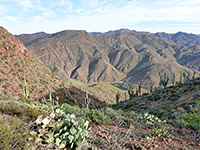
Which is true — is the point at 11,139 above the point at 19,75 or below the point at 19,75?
above

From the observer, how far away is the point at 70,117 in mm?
3637

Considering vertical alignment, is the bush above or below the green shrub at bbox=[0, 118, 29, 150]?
below

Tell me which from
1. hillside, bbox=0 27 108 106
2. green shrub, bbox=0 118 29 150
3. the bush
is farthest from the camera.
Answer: hillside, bbox=0 27 108 106

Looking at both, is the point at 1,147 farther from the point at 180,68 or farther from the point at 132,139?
the point at 180,68

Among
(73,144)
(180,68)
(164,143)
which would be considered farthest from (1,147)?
(180,68)

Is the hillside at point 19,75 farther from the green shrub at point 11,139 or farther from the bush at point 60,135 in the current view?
the green shrub at point 11,139

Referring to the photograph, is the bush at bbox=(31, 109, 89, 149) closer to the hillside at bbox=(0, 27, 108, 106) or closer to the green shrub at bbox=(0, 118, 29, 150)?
the green shrub at bbox=(0, 118, 29, 150)

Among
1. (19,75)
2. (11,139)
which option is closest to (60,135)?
(11,139)

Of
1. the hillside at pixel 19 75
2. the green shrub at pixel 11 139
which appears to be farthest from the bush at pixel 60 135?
the hillside at pixel 19 75

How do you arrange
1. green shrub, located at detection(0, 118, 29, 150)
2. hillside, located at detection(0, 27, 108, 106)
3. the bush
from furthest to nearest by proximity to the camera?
hillside, located at detection(0, 27, 108, 106) → the bush → green shrub, located at detection(0, 118, 29, 150)

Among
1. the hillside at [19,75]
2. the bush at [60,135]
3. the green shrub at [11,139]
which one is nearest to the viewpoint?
the green shrub at [11,139]

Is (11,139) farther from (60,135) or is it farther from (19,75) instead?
(19,75)

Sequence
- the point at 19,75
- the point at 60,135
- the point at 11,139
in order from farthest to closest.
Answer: the point at 19,75
the point at 60,135
the point at 11,139

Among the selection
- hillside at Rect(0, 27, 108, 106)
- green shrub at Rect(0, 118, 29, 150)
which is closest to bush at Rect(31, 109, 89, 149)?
green shrub at Rect(0, 118, 29, 150)
